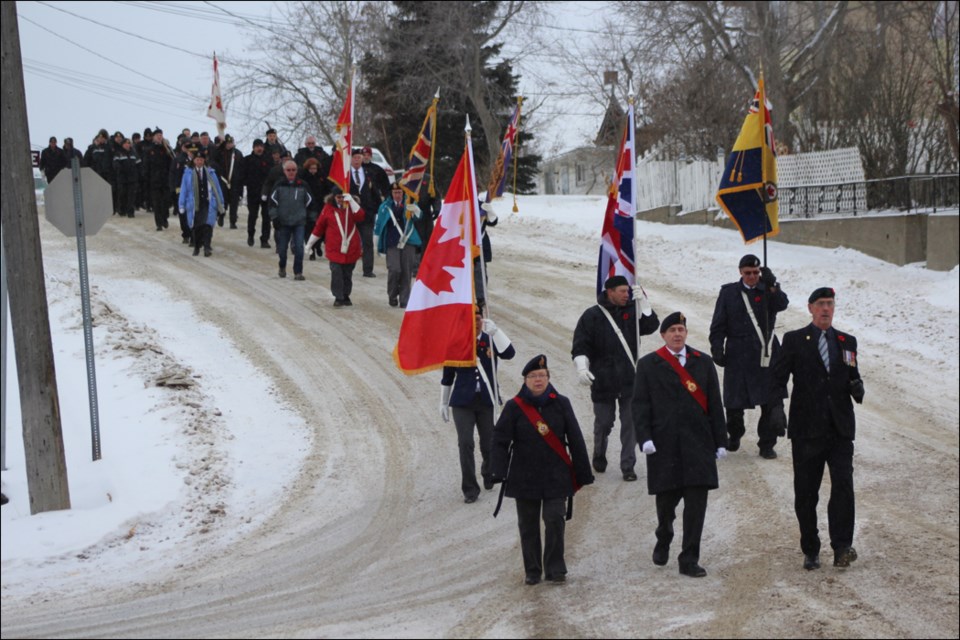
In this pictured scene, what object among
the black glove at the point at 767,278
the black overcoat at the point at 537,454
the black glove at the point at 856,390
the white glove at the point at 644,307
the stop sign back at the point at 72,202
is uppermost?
the stop sign back at the point at 72,202

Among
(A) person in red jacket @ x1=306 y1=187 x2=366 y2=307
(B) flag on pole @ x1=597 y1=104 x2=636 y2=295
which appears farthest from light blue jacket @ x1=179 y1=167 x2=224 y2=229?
(B) flag on pole @ x1=597 y1=104 x2=636 y2=295

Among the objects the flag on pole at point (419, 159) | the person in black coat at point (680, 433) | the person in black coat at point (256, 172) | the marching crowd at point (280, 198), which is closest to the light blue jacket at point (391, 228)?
the marching crowd at point (280, 198)

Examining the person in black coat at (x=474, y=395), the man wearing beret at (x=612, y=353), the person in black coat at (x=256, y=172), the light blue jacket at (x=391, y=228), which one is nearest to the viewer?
the person in black coat at (x=474, y=395)

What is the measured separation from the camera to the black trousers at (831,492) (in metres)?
8.17

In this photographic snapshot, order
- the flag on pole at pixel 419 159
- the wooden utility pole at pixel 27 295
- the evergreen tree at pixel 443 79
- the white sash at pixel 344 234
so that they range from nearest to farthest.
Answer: the wooden utility pole at pixel 27 295, the flag on pole at pixel 419 159, the white sash at pixel 344 234, the evergreen tree at pixel 443 79

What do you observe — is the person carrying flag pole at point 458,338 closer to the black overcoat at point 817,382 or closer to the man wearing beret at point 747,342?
the man wearing beret at point 747,342

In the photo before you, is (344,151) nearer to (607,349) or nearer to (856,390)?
(607,349)

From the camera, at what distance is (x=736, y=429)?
11.4 meters

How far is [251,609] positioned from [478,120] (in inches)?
1403

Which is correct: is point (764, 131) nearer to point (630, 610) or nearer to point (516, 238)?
point (630, 610)

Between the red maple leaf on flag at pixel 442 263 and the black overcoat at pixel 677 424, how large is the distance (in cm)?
241

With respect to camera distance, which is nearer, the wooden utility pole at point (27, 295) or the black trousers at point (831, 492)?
the black trousers at point (831, 492)

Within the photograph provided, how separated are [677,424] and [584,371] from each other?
210cm

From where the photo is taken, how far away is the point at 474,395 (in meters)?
10.1
